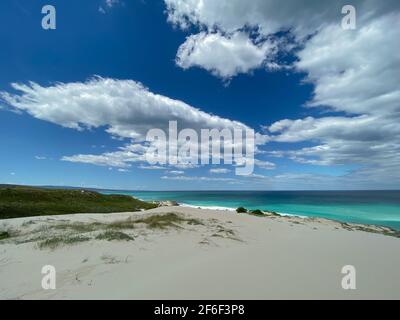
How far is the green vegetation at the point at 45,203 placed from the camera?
78.4 feet

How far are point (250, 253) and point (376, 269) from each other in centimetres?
401

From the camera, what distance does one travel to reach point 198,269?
22.8 ft

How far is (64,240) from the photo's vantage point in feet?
30.2

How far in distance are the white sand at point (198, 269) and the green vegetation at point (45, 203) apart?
17.5 metres

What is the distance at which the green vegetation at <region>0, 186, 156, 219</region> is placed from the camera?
23905mm

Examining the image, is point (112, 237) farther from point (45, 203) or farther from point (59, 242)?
point (45, 203)

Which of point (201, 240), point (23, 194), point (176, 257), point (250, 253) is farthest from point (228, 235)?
point (23, 194)

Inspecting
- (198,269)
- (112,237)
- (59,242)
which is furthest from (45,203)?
(198,269)

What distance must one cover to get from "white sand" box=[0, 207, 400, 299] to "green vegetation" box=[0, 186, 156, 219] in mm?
17461

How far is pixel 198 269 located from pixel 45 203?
107 feet

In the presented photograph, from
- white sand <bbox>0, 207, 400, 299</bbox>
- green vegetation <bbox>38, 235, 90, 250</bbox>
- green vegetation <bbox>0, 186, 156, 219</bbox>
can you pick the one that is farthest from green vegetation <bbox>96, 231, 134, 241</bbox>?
green vegetation <bbox>0, 186, 156, 219</bbox>

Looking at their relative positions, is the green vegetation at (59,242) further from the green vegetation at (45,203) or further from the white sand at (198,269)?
the green vegetation at (45,203)

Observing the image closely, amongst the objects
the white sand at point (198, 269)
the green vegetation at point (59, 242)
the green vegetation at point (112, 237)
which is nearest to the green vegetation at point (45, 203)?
the green vegetation at point (59, 242)
